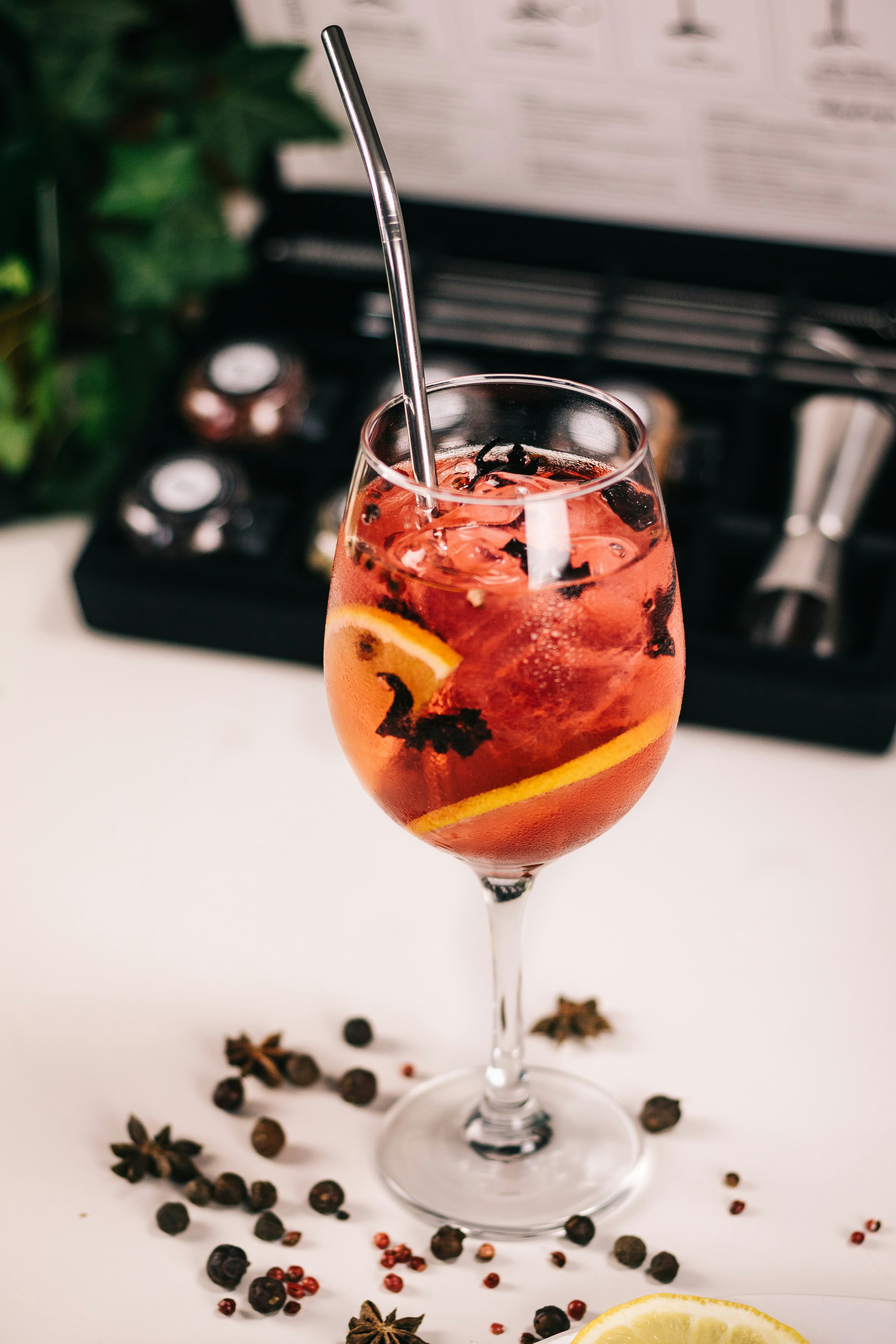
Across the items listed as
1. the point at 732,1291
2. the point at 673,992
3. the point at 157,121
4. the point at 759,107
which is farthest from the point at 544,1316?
the point at 157,121

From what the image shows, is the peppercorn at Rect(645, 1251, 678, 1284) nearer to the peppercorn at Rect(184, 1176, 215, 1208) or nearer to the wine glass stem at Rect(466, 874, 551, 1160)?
the wine glass stem at Rect(466, 874, 551, 1160)

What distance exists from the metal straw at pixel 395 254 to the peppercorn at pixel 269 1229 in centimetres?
45

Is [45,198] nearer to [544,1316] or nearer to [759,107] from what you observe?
[759,107]

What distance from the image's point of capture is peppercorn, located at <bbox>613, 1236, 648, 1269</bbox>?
83 cm

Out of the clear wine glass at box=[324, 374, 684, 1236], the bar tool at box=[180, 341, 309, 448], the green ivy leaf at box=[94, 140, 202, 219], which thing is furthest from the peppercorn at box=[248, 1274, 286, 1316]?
the green ivy leaf at box=[94, 140, 202, 219]

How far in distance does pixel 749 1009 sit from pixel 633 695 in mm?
382

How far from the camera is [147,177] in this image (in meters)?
1.51

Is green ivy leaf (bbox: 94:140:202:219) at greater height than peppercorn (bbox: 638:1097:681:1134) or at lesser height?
greater

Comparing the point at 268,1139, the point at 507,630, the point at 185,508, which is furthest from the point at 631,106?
the point at 268,1139

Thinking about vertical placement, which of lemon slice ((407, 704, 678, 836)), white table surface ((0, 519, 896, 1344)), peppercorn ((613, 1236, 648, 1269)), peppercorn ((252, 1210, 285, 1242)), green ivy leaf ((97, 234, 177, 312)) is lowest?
white table surface ((0, 519, 896, 1344))

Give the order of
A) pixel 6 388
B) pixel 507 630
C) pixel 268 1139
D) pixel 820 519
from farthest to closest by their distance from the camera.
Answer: pixel 6 388 → pixel 820 519 → pixel 268 1139 → pixel 507 630

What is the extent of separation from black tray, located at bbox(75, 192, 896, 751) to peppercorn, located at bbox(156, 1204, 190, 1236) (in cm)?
59

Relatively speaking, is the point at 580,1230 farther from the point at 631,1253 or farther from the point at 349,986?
the point at 349,986

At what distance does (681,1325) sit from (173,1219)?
1.03 ft
